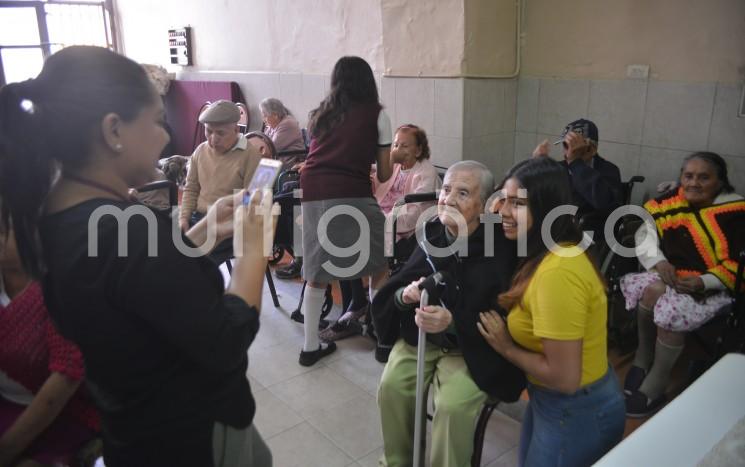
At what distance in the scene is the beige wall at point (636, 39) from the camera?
2.71 m

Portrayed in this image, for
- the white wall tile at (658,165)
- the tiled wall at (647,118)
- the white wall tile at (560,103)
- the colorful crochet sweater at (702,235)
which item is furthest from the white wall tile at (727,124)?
the white wall tile at (560,103)

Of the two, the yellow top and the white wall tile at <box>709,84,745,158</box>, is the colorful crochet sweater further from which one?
the yellow top

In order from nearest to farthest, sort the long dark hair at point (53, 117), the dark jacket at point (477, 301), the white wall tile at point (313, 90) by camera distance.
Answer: the long dark hair at point (53, 117)
the dark jacket at point (477, 301)
the white wall tile at point (313, 90)

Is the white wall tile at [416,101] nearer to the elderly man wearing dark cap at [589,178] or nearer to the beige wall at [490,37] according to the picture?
the beige wall at [490,37]

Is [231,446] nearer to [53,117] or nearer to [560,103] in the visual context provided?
[53,117]

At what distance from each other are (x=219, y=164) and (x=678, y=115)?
2416 millimetres

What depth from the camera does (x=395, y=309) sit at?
1938 millimetres

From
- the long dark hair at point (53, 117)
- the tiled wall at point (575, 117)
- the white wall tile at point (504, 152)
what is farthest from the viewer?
the white wall tile at point (504, 152)

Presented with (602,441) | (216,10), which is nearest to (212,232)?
(602,441)

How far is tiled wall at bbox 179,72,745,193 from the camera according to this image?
2.81 metres

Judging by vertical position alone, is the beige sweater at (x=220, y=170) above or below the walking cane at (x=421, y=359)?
above

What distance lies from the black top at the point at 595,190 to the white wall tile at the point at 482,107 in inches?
31.2

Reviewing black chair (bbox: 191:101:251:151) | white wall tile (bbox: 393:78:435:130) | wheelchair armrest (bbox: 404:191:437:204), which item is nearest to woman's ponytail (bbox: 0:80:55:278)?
wheelchair armrest (bbox: 404:191:437:204)

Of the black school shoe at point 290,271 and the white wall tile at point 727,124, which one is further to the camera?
the black school shoe at point 290,271
